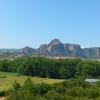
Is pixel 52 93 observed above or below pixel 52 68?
below

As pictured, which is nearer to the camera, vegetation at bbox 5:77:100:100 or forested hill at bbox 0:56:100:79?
vegetation at bbox 5:77:100:100

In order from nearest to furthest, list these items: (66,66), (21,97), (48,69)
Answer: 1. (21,97)
2. (48,69)
3. (66,66)

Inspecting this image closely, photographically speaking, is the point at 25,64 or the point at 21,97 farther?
the point at 25,64

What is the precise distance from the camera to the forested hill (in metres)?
100

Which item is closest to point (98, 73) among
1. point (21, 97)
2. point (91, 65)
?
point (91, 65)

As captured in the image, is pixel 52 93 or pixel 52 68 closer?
pixel 52 93

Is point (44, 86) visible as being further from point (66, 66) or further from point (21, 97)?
point (66, 66)

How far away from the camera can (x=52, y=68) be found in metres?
102

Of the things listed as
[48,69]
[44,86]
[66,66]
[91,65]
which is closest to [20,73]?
[48,69]

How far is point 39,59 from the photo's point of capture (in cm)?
10962

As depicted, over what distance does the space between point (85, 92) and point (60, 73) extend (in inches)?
2392

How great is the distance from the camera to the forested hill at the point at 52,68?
3957 inches

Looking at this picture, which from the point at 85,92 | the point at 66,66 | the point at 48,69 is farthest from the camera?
the point at 66,66

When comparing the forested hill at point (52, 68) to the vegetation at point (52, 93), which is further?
the forested hill at point (52, 68)
